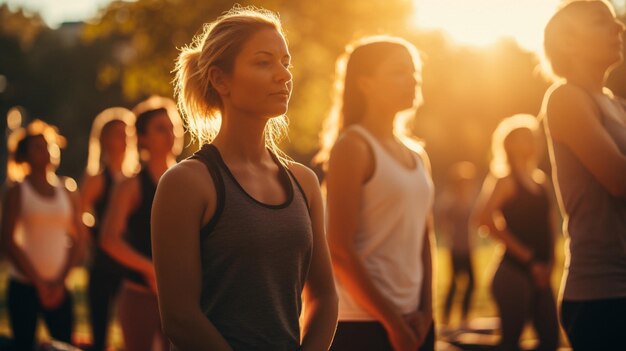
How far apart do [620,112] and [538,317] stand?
139 inches

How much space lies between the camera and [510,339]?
7172 mm

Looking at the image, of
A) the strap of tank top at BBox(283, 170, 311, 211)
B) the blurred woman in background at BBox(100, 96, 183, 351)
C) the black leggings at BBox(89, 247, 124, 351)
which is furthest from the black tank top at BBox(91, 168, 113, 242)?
the strap of tank top at BBox(283, 170, 311, 211)

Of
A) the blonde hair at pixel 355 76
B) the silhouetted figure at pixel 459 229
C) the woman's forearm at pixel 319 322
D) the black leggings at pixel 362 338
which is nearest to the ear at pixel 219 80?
the woman's forearm at pixel 319 322

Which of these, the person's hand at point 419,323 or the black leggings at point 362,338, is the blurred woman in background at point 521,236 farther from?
the black leggings at point 362,338

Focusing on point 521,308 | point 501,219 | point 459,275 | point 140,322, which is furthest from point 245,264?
point 459,275

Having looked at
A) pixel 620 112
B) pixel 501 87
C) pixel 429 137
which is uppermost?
Answer: pixel 620 112

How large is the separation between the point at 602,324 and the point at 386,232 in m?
1.06

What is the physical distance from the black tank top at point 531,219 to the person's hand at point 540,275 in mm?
270

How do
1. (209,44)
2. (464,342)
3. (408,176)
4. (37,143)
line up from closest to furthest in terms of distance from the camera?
(209,44)
(408,176)
(37,143)
(464,342)

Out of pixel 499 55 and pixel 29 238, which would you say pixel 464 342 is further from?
pixel 499 55

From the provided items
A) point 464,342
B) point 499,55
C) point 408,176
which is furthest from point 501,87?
point 408,176

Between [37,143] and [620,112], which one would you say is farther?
[37,143]

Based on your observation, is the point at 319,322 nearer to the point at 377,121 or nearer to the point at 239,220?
the point at 239,220

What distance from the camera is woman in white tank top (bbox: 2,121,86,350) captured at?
741 cm
